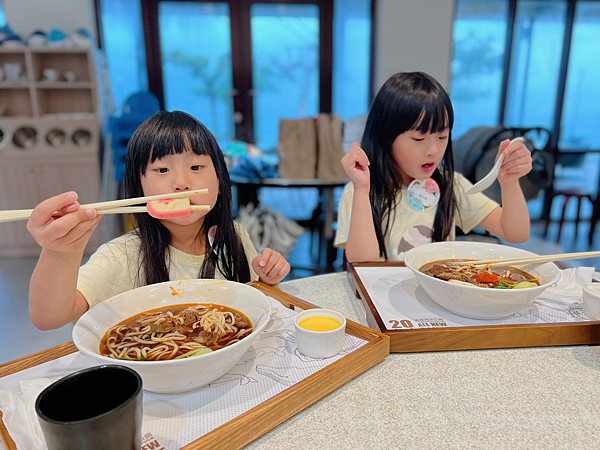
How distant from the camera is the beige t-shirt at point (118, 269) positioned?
3.57 feet

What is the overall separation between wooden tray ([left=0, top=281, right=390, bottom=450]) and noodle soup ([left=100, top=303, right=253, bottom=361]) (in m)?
0.14

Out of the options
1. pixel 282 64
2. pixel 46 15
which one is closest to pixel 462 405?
pixel 282 64

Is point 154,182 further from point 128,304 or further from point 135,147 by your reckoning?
point 128,304

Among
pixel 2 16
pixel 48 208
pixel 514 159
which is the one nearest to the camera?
pixel 48 208

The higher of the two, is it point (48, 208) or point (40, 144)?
point (48, 208)

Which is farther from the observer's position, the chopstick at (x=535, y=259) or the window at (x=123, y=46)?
the window at (x=123, y=46)

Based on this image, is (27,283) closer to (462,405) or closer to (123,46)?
(123,46)

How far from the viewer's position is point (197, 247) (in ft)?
4.30

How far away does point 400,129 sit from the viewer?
1500 mm

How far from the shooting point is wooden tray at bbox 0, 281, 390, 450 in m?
0.66

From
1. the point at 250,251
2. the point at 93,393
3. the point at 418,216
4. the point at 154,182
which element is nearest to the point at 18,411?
the point at 93,393

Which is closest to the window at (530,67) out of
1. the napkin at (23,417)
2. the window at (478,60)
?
the window at (478,60)

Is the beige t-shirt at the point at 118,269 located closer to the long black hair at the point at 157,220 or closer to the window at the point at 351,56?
the long black hair at the point at 157,220

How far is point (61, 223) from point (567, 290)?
1263 mm
